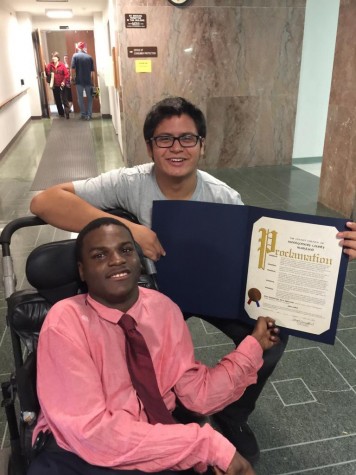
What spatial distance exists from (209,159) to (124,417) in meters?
5.55

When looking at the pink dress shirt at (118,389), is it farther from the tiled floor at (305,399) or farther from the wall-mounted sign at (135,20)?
the wall-mounted sign at (135,20)

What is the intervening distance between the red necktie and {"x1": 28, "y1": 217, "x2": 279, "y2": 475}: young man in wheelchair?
0.01 meters

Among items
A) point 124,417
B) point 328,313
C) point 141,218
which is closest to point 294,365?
point 328,313

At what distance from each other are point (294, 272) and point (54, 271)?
763 millimetres

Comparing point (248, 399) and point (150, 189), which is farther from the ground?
point (150, 189)

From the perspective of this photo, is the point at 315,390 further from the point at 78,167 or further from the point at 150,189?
the point at 78,167

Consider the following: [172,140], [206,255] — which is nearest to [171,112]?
[172,140]

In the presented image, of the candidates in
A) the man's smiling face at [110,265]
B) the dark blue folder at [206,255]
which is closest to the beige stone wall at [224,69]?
the dark blue folder at [206,255]

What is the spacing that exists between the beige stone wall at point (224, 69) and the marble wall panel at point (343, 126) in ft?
5.96

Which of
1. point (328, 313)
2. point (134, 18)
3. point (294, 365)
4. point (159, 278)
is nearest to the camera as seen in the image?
point (328, 313)

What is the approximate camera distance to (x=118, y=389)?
116cm

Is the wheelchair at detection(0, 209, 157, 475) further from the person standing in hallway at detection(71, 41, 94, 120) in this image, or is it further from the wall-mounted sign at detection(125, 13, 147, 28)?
the person standing in hallway at detection(71, 41, 94, 120)

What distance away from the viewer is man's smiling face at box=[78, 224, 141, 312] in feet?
3.86

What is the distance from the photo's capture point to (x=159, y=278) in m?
1.57
